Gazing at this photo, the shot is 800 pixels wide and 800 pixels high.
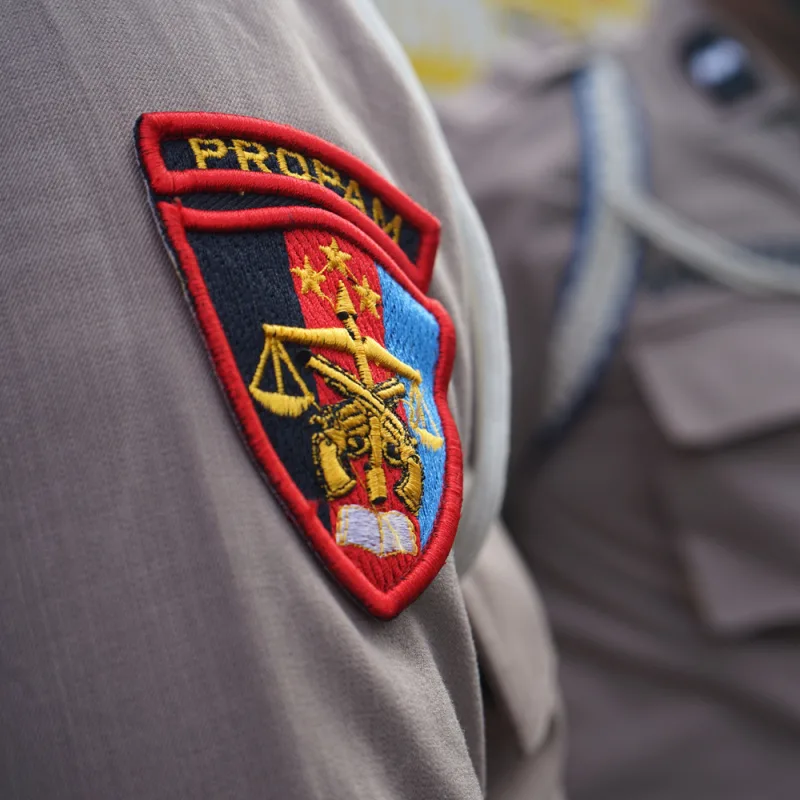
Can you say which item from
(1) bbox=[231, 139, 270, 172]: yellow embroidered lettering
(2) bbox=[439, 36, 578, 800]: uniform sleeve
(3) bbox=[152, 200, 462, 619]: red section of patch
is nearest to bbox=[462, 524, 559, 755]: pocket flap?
(2) bbox=[439, 36, 578, 800]: uniform sleeve

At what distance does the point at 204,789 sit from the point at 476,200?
2.09 ft

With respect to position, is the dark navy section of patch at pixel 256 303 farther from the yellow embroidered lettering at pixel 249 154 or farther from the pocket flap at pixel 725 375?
the pocket flap at pixel 725 375

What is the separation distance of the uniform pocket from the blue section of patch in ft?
1.49

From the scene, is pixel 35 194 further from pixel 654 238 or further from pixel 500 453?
pixel 654 238

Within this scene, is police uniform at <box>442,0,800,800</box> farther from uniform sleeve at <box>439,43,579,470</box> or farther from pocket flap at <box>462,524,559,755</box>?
pocket flap at <box>462,524,559,755</box>

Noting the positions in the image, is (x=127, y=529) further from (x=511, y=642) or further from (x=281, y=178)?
(x=511, y=642)

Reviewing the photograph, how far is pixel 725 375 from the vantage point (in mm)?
727

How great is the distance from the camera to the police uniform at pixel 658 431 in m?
0.70

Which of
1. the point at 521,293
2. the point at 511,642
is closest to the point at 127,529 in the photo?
the point at 511,642

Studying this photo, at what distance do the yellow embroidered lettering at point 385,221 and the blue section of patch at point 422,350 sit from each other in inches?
0.9

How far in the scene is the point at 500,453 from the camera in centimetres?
37

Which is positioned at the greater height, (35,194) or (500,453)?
(35,194)

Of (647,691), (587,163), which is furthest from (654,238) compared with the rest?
(647,691)

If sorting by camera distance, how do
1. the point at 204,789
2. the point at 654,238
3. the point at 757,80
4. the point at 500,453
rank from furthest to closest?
the point at 757,80, the point at 654,238, the point at 500,453, the point at 204,789
